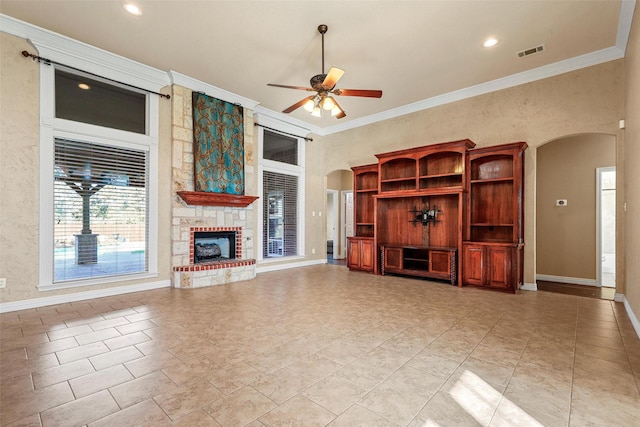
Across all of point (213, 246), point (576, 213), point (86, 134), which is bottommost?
point (213, 246)

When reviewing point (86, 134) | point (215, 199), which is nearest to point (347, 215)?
point (215, 199)

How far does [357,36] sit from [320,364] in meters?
4.03

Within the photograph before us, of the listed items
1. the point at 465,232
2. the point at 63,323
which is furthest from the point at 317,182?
the point at 63,323

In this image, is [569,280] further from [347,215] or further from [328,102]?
[328,102]

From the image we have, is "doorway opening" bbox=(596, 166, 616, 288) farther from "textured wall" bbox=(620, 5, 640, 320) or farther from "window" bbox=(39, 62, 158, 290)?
"window" bbox=(39, 62, 158, 290)

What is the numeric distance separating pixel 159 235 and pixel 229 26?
3.52 m

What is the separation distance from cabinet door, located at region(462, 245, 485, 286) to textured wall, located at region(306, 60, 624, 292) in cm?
77

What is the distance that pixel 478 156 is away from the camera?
5.33 meters

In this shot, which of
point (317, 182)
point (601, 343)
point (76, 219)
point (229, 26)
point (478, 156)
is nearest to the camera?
point (601, 343)

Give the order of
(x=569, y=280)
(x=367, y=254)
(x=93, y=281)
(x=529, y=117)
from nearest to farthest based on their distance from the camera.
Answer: (x=93, y=281), (x=529, y=117), (x=569, y=280), (x=367, y=254)

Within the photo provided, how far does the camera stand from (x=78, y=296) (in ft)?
14.1

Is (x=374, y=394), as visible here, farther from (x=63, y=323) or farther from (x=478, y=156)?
(x=478, y=156)

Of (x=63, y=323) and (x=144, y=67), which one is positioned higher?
(x=144, y=67)

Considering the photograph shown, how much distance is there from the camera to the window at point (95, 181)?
13.5 ft
